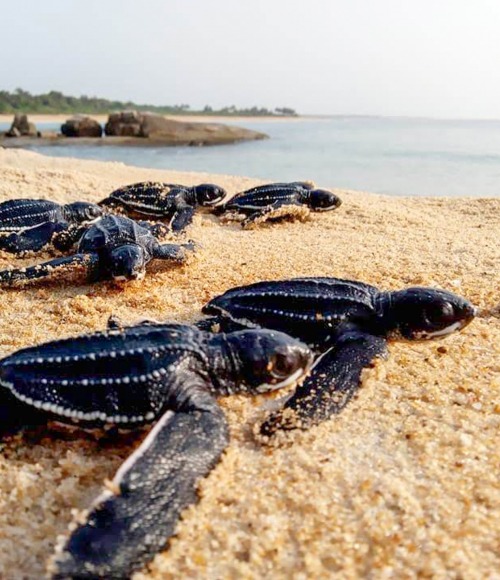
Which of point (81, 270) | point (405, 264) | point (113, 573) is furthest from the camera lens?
point (405, 264)

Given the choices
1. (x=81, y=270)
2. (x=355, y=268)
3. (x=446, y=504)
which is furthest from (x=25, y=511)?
(x=355, y=268)

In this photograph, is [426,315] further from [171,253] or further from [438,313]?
[171,253]

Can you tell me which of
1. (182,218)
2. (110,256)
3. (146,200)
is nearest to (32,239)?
(110,256)

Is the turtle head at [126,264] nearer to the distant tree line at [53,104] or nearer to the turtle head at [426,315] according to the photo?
the turtle head at [426,315]

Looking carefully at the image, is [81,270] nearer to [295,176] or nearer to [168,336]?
[168,336]

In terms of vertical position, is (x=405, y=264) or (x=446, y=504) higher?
(x=405, y=264)

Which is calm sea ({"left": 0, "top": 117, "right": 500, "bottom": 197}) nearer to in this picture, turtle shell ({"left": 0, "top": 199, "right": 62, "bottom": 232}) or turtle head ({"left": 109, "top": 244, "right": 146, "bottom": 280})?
turtle shell ({"left": 0, "top": 199, "right": 62, "bottom": 232})

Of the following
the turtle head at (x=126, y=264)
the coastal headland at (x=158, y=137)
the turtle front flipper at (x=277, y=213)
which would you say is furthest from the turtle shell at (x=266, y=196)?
the coastal headland at (x=158, y=137)
